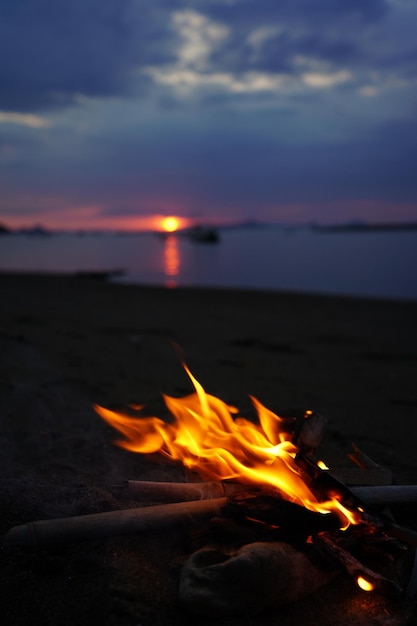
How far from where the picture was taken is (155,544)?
266 cm

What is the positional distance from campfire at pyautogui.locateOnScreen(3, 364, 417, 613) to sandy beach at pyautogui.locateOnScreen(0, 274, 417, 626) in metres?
0.10

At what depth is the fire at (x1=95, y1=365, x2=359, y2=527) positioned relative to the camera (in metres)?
2.97

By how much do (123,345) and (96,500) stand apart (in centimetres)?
629

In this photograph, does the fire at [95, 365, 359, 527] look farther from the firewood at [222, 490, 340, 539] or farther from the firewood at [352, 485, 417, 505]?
the firewood at [352, 485, 417, 505]

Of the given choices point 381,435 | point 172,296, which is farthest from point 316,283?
point 381,435

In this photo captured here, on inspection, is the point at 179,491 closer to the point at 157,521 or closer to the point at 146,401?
the point at 157,521

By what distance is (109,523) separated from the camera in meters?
2.63

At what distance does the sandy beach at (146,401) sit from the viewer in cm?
240

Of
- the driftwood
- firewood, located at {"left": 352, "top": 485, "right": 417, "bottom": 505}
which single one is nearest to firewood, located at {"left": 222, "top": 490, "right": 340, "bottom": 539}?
the driftwood

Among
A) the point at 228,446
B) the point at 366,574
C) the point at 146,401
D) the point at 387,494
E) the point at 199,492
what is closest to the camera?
the point at 366,574

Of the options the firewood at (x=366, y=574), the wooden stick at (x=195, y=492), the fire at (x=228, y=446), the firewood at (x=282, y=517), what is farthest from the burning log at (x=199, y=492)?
the firewood at (x=366, y=574)

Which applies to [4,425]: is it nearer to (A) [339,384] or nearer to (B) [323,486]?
(B) [323,486]

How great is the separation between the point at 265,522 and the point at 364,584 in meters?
0.59

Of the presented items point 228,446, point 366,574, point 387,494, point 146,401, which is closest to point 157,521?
point 228,446
